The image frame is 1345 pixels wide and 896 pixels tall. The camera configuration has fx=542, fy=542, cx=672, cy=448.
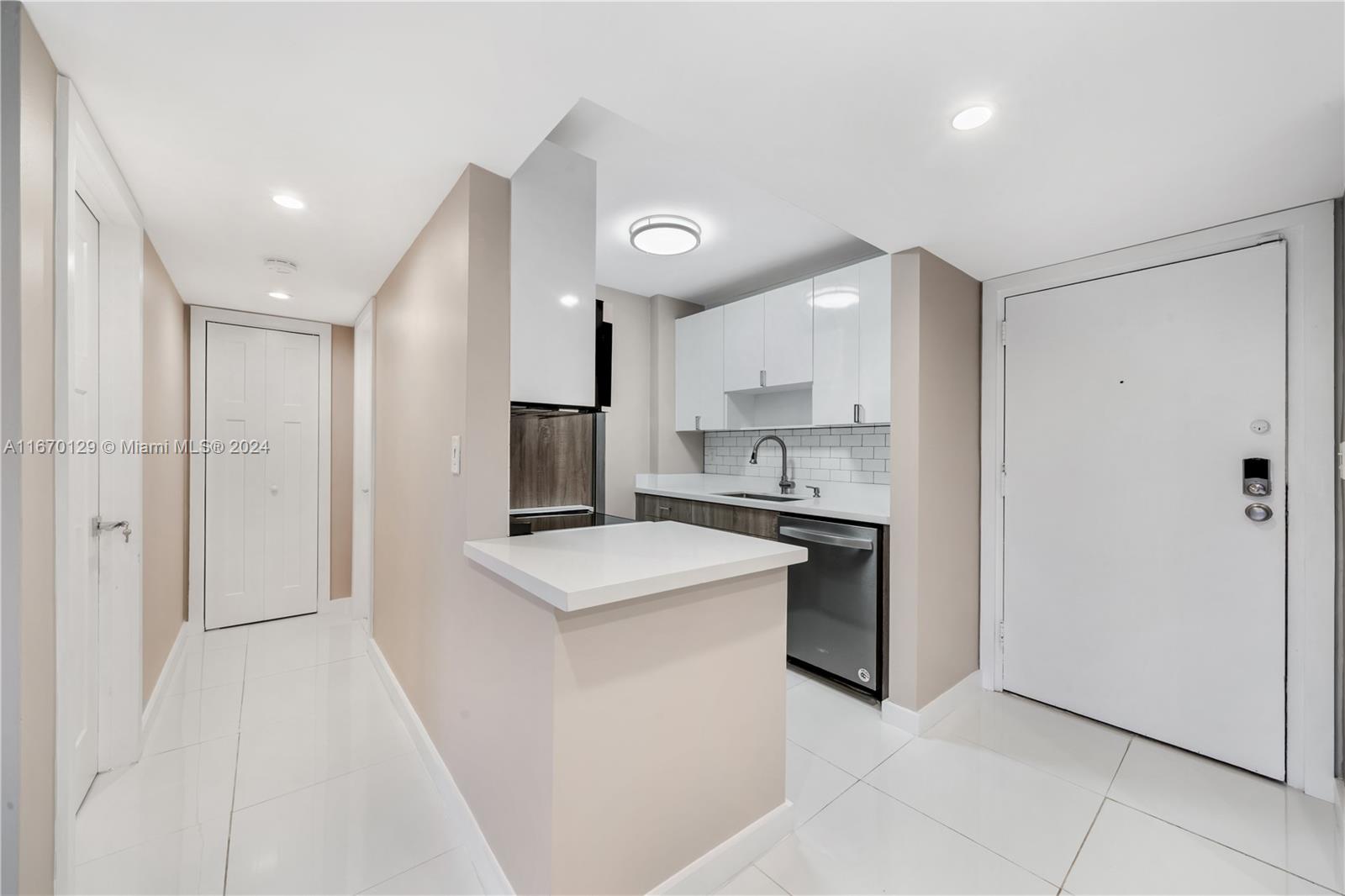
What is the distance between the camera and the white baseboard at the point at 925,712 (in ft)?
7.75

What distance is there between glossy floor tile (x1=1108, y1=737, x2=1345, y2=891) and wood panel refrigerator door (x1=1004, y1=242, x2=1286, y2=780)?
108 mm

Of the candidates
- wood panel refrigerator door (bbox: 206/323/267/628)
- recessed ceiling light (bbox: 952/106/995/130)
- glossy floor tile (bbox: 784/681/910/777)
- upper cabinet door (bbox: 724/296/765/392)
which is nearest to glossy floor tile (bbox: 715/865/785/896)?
glossy floor tile (bbox: 784/681/910/777)

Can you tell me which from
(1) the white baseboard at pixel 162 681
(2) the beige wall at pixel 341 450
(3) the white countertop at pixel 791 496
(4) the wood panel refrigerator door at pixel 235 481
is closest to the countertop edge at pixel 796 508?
(3) the white countertop at pixel 791 496

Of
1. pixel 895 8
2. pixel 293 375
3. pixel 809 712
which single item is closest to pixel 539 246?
pixel 895 8

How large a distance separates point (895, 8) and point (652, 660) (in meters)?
1.55

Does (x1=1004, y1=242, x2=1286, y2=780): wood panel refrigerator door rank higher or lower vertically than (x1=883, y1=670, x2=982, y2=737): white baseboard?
higher

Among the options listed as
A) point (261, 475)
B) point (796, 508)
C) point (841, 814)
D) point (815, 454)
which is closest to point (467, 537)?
point (841, 814)

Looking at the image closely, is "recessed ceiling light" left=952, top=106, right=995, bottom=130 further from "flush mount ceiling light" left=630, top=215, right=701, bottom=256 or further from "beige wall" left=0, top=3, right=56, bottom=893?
"beige wall" left=0, top=3, right=56, bottom=893

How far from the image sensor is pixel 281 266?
2705mm

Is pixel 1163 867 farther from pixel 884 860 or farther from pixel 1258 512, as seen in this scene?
pixel 1258 512

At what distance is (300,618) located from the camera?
381cm

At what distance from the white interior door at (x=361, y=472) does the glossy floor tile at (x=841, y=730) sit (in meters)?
2.46

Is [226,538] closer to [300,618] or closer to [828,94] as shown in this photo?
[300,618]

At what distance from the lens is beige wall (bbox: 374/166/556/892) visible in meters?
1.34
